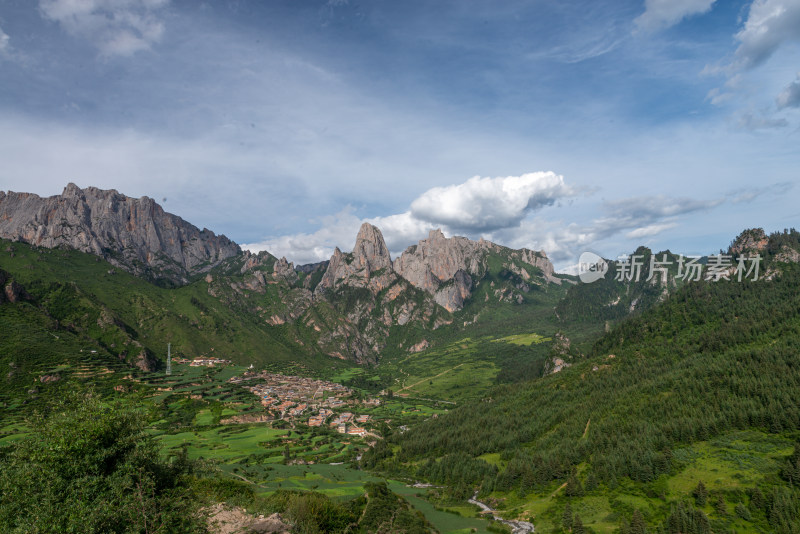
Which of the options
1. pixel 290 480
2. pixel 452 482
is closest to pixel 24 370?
pixel 290 480

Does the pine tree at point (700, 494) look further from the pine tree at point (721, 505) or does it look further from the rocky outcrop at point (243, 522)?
Answer: the rocky outcrop at point (243, 522)

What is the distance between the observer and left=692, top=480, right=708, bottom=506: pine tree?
86.9m

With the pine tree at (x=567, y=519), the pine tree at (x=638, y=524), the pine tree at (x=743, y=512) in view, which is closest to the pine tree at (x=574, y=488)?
the pine tree at (x=567, y=519)

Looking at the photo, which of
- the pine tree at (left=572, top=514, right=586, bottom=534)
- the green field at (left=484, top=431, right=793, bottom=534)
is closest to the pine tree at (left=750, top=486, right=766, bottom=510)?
the green field at (left=484, top=431, right=793, bottom=534)

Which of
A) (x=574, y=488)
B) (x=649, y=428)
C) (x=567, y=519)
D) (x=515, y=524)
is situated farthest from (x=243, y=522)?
(x=649, y=428)

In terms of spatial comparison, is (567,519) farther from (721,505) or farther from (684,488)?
(721,505)

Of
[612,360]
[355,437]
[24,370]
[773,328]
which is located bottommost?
[355,437]

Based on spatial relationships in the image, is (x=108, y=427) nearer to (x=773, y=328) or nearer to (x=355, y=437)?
(x=355, y=437)

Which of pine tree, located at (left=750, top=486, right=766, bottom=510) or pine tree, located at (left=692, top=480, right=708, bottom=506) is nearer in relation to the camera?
pine tree, located at (left=750, top=486, right=766, bottom=510)

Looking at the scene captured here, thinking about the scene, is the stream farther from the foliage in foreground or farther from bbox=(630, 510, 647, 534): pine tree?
the foliage in foreground

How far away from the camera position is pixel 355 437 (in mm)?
180250

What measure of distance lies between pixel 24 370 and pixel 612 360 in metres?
281

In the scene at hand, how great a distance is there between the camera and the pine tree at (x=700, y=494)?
86938 millimetres

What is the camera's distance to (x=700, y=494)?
87.9m
